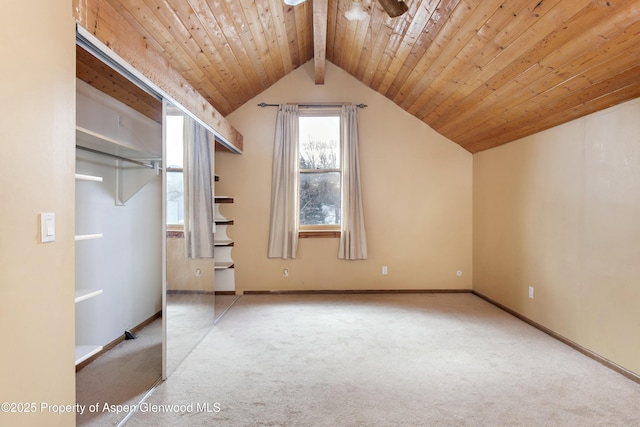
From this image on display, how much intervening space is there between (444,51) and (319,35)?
129 centimetres

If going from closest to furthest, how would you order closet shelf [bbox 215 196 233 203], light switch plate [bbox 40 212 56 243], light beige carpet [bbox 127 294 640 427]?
light switch plate [bbox 40 212 56 243] < light beige carpet [bbox 127 294 640 427] < closet shelf [bbox 215 196 233 203]

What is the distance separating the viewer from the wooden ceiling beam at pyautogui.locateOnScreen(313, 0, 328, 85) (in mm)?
3131

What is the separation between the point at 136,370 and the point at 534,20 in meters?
3.62

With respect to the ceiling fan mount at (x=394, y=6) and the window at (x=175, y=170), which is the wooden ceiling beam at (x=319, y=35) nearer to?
the ceiling fan mount at (x=394, y=6)

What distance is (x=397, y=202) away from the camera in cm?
507

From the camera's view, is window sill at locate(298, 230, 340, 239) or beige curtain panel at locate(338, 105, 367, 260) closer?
beige curtain panel at locate(338, 105, 367, 260)

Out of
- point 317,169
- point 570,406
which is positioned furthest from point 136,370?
point 317,169

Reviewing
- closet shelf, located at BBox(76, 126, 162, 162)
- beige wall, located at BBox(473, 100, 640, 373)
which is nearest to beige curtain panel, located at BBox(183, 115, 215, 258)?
closet shelf, located at BBox(76, 126, 162, 162)

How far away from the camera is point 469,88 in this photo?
3434 mm

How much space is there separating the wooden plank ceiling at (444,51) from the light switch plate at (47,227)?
1.42 metres

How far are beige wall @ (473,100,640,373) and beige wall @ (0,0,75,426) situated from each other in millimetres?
3398

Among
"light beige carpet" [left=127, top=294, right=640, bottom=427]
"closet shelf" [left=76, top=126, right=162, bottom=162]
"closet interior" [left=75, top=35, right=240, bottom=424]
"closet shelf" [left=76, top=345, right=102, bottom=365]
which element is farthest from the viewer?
"closet interior" [left=75, top=35, right=240, bottom=424]

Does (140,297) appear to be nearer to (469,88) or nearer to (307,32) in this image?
(307,32)

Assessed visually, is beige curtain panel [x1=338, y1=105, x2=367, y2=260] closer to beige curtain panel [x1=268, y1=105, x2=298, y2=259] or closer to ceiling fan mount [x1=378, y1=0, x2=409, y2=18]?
beige curtain panel [x1=268, y1=105, x2=298, y2=259]
